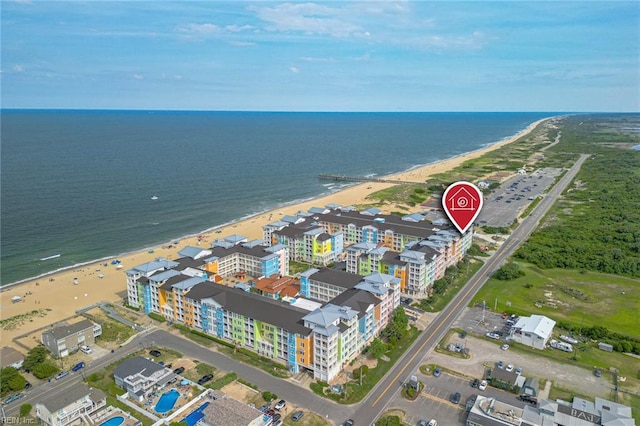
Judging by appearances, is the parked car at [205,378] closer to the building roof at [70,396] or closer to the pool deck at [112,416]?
the pool deck at [112,416]

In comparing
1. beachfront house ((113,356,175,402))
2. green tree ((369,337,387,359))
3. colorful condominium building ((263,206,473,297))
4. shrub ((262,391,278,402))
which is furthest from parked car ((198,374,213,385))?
colorful condominium building ((263,206,473,297))

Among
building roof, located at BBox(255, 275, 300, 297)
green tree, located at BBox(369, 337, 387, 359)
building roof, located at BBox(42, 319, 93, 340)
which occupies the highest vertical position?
building roof, located at BBox(42, 319, 93, 340)

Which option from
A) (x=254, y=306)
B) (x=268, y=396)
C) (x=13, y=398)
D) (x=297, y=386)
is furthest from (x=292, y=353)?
(x=13, y=398)

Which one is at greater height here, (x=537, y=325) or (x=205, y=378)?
(x=537, y=325)

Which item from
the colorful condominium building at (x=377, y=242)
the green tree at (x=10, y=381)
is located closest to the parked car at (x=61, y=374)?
the green tree at (x=10, y=381)

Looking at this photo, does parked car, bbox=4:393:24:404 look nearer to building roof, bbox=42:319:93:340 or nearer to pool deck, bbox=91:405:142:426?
building roof, bbox=42:319:93:340

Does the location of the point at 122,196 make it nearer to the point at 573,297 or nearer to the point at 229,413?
the point at 229,413

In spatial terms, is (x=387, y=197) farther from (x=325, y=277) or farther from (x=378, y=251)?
(x=325, y=277)
